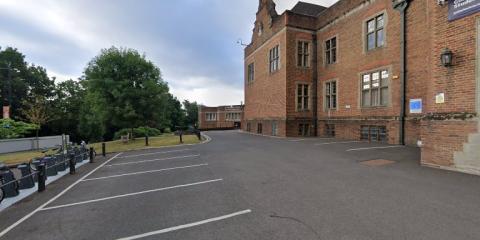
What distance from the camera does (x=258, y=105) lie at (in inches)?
1134

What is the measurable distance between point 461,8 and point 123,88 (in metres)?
23.3

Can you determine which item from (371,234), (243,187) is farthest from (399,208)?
(243,187)

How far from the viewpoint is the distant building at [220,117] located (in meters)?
68.0

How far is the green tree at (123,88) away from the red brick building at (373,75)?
441 inches

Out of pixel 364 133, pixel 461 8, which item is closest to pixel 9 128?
pixel 364 133

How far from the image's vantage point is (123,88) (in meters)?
23.8

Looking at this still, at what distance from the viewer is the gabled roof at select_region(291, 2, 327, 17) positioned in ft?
88.8

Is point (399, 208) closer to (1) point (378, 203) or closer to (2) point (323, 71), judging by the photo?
(1) point (378, 203)

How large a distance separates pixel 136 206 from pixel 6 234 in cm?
221

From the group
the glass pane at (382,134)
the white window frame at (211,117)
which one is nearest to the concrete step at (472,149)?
the glass pane at (382,134)

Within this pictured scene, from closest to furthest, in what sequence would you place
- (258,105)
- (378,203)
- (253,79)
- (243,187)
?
(378,203) < (243,187) < (258,105) < (253,79)

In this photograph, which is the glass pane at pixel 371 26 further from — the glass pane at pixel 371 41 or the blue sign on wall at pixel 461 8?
the blue sign on wall at pixel 461 8

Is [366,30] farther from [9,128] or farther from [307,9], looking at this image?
[9,128]

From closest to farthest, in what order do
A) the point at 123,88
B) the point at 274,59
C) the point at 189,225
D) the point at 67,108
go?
1. the point at 189,225
2. the point at 123,88
3. the point at 274,59
4. the point at 67,108
